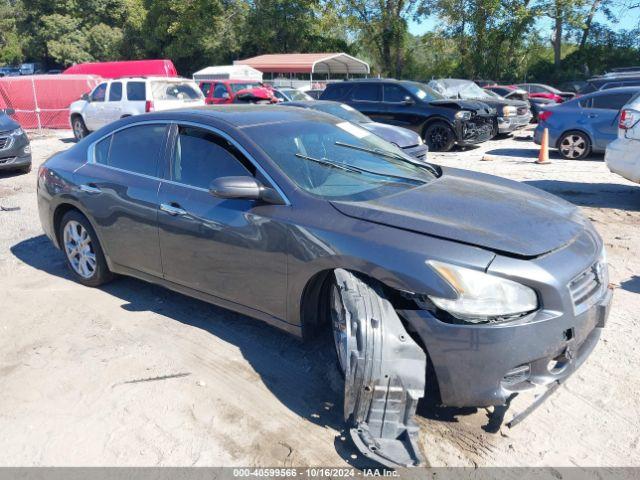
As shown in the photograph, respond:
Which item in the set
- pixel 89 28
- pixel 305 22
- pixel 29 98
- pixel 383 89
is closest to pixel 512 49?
pixel 305 22

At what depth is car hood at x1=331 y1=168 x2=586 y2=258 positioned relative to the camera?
2971mm

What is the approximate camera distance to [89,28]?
46.8m

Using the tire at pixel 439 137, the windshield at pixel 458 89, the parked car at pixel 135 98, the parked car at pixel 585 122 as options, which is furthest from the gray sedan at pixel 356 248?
the windshield at pixel 458 89

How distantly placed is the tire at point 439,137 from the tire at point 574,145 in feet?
8.00

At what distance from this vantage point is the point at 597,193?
8508 millimetres

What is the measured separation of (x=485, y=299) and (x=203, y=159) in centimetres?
226

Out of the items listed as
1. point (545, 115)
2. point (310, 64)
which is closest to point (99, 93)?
point (545, 115)

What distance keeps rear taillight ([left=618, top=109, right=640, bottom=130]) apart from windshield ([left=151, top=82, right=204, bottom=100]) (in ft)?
35.8

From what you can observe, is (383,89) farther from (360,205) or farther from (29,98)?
(29,98)

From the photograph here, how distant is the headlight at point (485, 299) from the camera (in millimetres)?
2760

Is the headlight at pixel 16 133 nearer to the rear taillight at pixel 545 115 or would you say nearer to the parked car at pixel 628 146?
the parked car at pixel 628 146

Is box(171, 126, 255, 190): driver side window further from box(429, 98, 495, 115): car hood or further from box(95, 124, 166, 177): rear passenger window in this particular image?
box(429, 98, 495, 115): car hood

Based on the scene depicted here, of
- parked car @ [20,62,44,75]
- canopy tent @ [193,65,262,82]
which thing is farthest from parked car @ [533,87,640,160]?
parked car @ [20,62,44,75]

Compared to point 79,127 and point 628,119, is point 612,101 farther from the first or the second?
point 79,127
